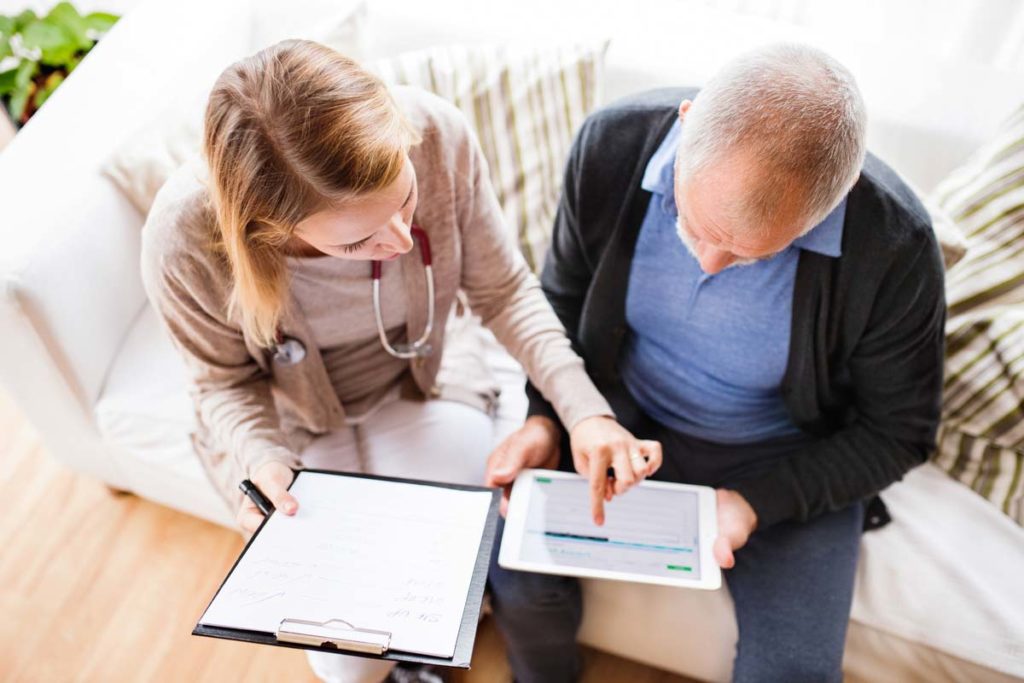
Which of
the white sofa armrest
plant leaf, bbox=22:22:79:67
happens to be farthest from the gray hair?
plant leaf, bbox=22:22:79:67

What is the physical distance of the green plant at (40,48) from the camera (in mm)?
1545

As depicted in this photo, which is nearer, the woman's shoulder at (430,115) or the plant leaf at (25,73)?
the woman's shoulder at (430,115)

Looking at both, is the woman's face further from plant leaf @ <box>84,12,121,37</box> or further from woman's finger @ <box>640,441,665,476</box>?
plant leaf @ <box>84,12,121,37</box>

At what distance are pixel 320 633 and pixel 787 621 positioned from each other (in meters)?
0.63

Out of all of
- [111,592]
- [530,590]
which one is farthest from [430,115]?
[111,592]

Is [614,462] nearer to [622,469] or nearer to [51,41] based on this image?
[622,469]

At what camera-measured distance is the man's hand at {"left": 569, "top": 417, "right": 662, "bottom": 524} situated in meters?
1.01

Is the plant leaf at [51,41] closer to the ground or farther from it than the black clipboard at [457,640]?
farther from it

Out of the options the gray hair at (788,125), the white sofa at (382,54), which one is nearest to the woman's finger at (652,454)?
the white sofa at (382,54)

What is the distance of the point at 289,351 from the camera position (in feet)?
3.51

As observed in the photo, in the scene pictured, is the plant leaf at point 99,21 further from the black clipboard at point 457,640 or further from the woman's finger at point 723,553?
the woman's finger at point 723,553

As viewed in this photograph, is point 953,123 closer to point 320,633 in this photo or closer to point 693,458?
point 693,458

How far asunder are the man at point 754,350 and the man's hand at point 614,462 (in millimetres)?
119

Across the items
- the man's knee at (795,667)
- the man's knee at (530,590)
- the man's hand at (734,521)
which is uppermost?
the man's hand at (734,521)
